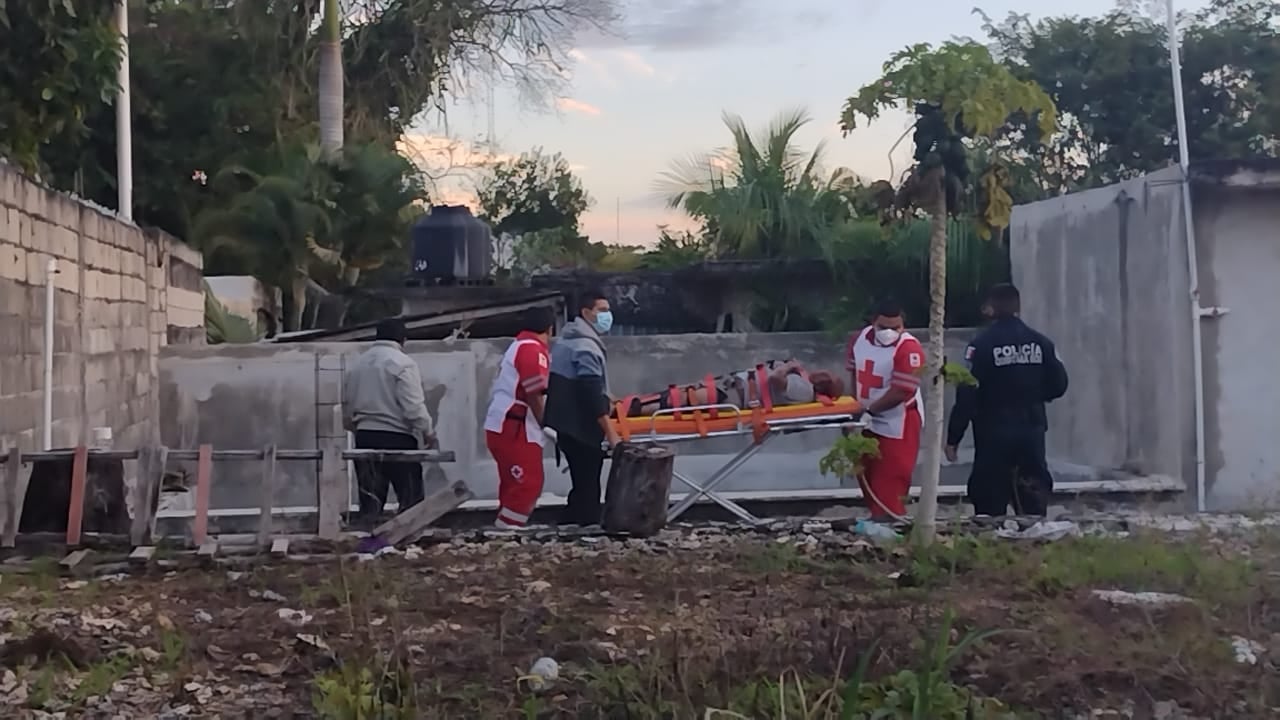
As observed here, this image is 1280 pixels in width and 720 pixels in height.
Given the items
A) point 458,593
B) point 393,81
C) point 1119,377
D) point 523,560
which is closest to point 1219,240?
point 1119,377

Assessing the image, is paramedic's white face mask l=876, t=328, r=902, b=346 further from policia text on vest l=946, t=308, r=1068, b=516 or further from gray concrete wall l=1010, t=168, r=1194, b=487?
gray concrete wall l=1010, t=168, r=1194, b=487

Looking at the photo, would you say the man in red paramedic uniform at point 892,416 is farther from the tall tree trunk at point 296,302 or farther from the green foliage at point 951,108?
the tall tree trunk at point 296,302

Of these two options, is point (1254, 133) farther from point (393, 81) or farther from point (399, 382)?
point (399, 382)

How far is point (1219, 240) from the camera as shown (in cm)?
1036

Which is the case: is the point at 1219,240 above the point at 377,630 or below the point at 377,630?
above

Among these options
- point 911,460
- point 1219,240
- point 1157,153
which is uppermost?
point 1157,153

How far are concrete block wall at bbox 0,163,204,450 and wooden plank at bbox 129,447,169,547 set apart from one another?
75cm

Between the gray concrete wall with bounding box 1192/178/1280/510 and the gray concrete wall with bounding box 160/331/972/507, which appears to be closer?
the gray concrete wall with bounding box 1192/178/1280/510

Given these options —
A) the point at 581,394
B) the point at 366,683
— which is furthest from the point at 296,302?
the point at 366,683

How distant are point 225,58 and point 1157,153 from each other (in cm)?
1610

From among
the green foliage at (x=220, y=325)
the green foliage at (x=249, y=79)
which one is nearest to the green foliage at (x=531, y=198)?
the green foliage at (x=249, y=79)

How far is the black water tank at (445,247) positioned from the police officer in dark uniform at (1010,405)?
971 centimetres

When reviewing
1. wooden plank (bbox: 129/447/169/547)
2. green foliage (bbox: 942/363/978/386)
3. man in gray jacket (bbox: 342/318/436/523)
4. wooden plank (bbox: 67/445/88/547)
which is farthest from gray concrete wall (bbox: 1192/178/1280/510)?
wooden plank (bbox: 67/445/88/547)

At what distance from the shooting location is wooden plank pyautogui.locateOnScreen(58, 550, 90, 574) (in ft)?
22.7
